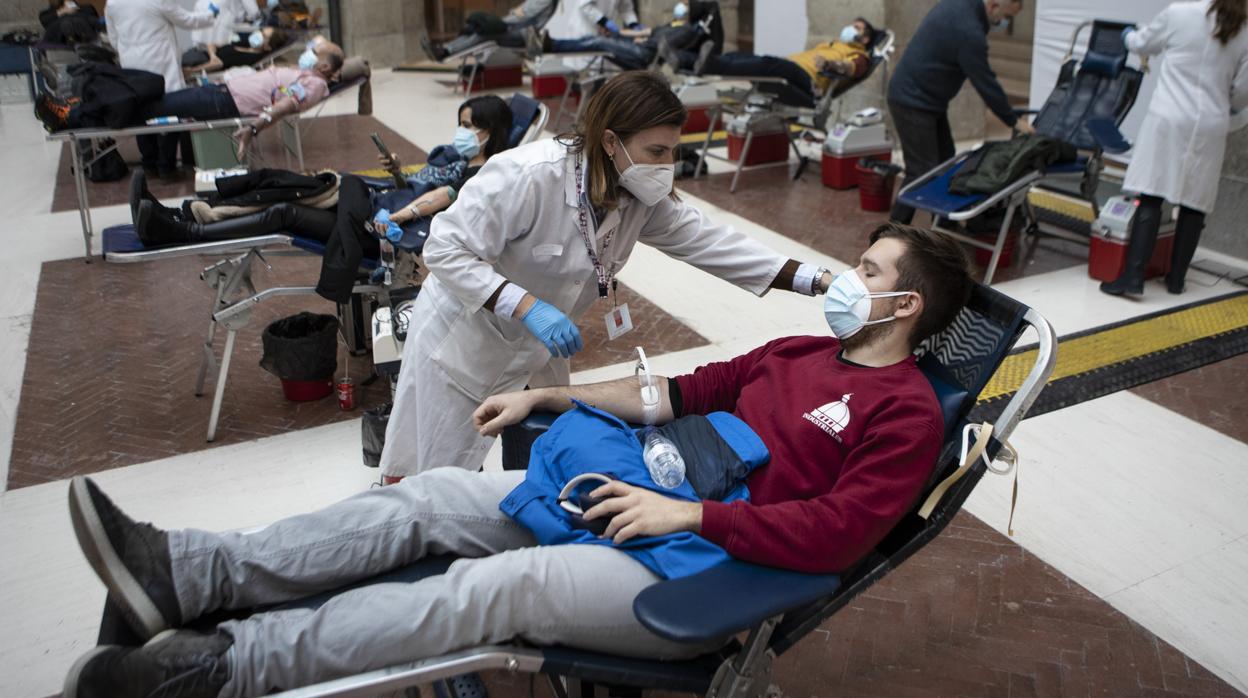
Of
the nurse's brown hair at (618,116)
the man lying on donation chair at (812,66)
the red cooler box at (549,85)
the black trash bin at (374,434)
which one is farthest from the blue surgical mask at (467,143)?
the red cooler box at (549,85)

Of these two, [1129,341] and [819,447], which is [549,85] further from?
[819,447]

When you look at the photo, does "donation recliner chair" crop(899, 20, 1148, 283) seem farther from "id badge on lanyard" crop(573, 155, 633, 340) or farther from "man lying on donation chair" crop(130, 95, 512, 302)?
"id badge on lanyard" crop(573, 155, 633, 340)

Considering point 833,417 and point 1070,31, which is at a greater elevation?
point 1070,31

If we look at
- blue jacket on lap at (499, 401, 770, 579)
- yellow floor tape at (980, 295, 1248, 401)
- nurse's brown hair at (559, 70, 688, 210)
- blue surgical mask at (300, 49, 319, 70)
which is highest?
nurse's brown hair at (559, 70, 688, 210)

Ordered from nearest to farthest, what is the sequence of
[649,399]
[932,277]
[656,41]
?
[932,277]
[649,399]
[656,41]

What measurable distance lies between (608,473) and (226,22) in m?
10.3

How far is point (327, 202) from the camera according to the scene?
4617mm

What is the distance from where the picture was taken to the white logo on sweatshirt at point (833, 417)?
2.26 metres

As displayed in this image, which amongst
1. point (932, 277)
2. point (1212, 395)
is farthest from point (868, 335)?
point (1212, 395)

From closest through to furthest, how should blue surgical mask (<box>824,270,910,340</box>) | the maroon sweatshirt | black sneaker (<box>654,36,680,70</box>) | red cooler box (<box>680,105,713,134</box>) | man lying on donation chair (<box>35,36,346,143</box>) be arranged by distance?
the maroon sweatshirt < blue surgical mask (<box>824,270,910,340</box>) < man lying on donation chair (<box>35,36,346,143</box>) < black sneaker (<box>654,36,680,70</box>) < red cooler box (<box>680,105,713,134</box>)

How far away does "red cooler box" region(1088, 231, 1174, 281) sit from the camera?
5.64 metres

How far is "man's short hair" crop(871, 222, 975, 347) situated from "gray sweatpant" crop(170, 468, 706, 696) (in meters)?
0.96

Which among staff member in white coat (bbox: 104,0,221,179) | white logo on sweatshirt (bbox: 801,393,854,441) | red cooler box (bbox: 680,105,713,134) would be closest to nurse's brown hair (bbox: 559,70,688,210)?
white logo on sweatshirt (bbox: 801,393,854,441)

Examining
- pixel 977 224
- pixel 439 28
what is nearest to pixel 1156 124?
pixel 977 224
